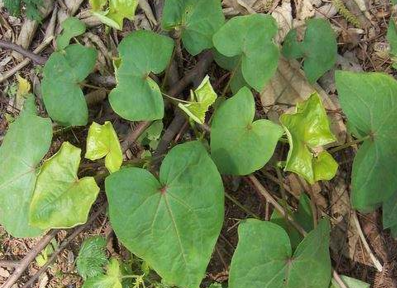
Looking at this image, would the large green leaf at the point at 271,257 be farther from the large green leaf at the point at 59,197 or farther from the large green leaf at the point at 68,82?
the large green leaf at the point at 68,82

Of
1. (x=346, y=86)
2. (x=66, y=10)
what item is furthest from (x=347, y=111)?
(x=66, y=10)

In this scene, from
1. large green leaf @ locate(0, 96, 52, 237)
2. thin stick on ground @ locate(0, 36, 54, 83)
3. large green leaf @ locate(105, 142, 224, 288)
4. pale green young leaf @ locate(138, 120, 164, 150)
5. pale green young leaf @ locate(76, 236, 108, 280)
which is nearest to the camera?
large green leaf @ locate(105, 142, 224, 288)

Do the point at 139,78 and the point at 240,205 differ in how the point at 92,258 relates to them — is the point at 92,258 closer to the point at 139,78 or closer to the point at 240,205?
the point at 240,205

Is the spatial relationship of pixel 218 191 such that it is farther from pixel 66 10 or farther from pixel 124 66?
pixel 66 10

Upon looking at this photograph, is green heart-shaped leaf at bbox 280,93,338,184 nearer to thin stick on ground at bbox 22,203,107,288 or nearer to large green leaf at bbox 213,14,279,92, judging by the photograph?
large green leaf at bbox 213,14,279,92

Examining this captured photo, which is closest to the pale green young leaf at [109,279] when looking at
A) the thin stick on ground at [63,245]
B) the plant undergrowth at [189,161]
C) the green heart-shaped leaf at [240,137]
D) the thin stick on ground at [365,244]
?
the plant undergrowth at [189,161]

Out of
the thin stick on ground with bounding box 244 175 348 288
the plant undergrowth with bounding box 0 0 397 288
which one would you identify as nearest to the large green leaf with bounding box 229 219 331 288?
the plant undergrowth with bounding box 0 0 397 288
